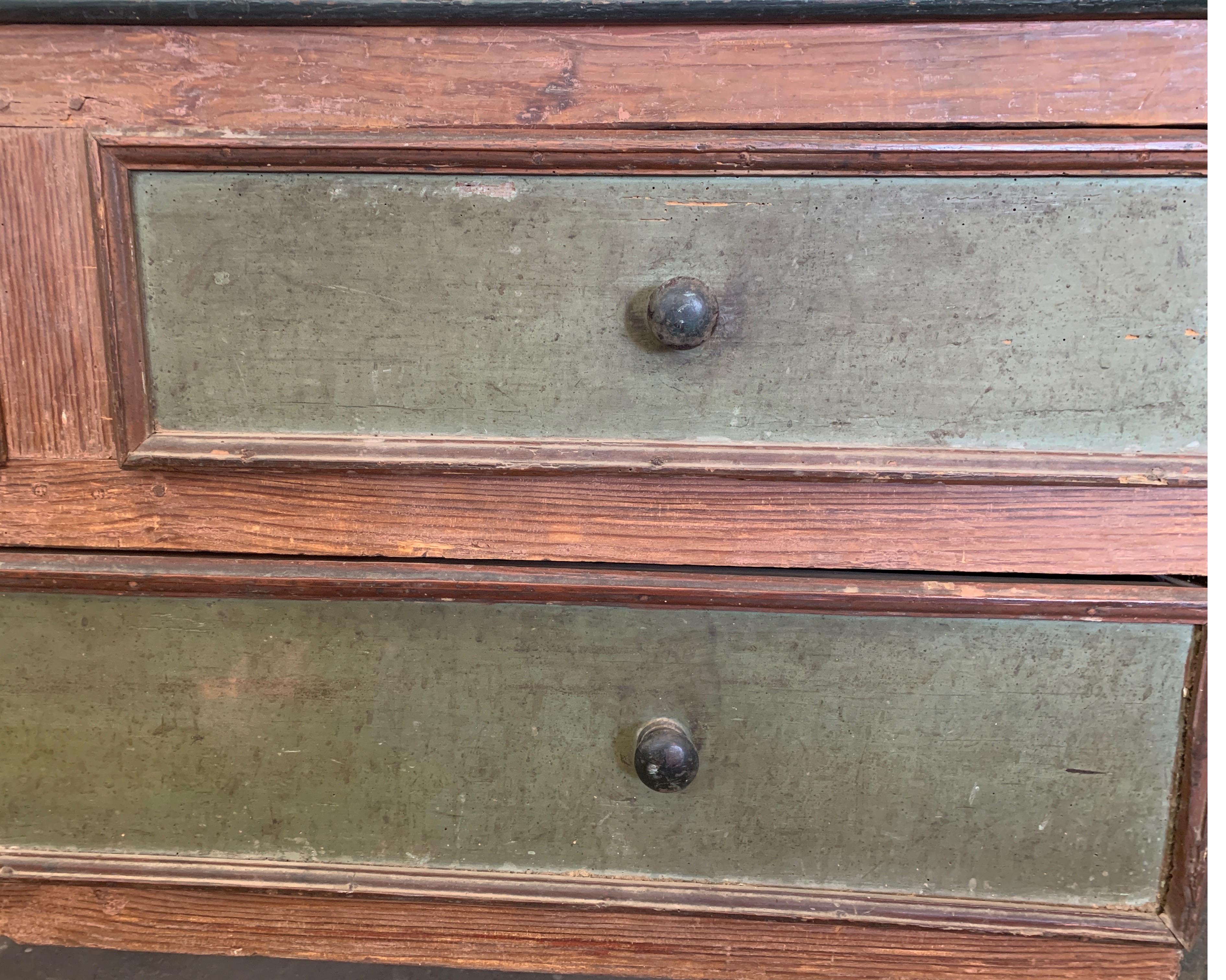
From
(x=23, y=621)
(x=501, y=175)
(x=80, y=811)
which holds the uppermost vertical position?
(x=501, y=175)

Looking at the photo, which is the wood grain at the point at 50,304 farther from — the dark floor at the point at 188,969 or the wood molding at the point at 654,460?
the dark floor at the point at 188,969

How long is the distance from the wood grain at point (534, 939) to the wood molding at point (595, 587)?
0.22 meters

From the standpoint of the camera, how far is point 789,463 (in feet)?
1.41

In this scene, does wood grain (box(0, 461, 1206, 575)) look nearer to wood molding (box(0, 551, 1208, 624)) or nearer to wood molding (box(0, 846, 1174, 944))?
wood molding (box(0, 551, 1208, 624))

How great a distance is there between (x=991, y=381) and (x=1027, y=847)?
299mm

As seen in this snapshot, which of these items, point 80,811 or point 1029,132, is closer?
point 1029,132

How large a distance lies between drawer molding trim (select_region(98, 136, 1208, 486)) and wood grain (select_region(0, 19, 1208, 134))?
0.04ft

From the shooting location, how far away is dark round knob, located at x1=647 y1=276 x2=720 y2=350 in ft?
1.29

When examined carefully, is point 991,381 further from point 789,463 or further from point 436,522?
point 436,522

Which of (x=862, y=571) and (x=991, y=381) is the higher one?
(x=991, y=381)

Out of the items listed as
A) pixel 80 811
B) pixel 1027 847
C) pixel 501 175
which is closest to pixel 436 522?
pixel 501 175

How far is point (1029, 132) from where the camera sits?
1.32 feet

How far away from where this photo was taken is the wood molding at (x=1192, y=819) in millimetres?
443

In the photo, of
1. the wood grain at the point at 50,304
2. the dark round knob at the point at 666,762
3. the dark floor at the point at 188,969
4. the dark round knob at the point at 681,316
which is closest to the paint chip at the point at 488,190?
the dark round knob at the point at 681,316
